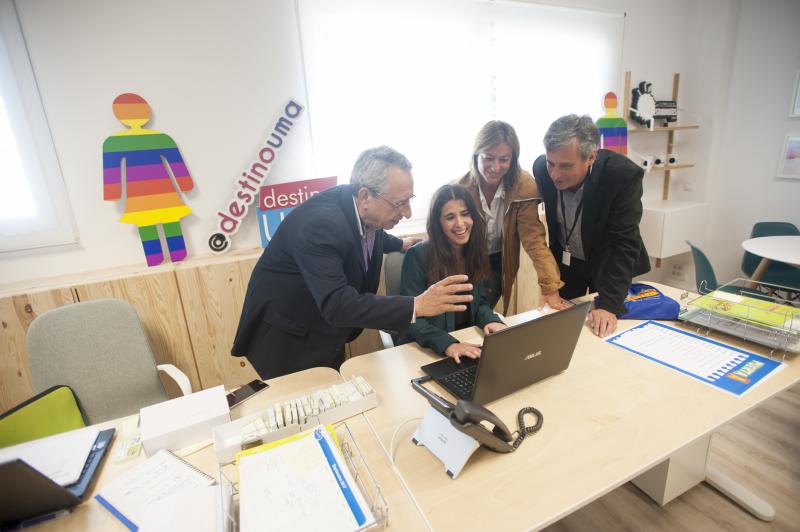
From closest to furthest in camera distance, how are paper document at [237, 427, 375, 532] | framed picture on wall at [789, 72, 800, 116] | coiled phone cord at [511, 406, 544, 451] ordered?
paper document at [237, 427, 375, 532] → coiled phone cord at [511, 406, 544, 451] → framed picture on wall at [789, 72, 800, 116]

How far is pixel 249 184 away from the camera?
240 cm

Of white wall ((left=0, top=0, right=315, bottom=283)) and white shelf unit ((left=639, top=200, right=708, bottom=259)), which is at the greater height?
white wall ((left=0, top=0, right=315, bottom=283))

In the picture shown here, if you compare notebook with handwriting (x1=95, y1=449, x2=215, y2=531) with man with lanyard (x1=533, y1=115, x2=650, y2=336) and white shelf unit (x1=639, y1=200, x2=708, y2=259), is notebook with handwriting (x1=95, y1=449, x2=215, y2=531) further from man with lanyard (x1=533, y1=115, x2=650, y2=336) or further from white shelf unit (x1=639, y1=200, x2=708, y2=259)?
white shelf unit (x1=639, y1=200, x2=708, y2=259)

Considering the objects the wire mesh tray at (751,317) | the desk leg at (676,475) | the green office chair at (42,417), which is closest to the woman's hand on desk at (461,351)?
the wire mesh tray at (751,317)

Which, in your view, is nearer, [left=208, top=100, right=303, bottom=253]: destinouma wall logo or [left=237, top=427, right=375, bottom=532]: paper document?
[left=237, top=427, right=375, bottom=532]: paper document

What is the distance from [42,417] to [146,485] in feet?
2.09

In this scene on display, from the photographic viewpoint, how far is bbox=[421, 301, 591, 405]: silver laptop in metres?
1.08

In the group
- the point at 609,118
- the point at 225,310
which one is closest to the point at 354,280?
the point at 225,310

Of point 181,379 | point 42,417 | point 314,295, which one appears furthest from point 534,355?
point 42,417

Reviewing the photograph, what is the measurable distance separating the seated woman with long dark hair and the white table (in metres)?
2.31

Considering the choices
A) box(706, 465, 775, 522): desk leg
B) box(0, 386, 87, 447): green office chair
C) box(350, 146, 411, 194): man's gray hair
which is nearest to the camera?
box(0, 386, 87, 447): green office chair

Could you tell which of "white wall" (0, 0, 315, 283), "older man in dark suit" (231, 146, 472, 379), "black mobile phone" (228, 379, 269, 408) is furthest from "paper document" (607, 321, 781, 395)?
"white wall" (0, 0, 315, 283)

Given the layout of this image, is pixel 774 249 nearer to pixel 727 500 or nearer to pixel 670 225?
pixel 670 225

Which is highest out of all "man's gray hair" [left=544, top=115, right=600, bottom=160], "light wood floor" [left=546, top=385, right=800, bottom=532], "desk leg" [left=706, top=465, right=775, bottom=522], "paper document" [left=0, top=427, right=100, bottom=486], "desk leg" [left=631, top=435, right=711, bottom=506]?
"man's gray hair" [left=544, top=115, right=600, bottom=160]
